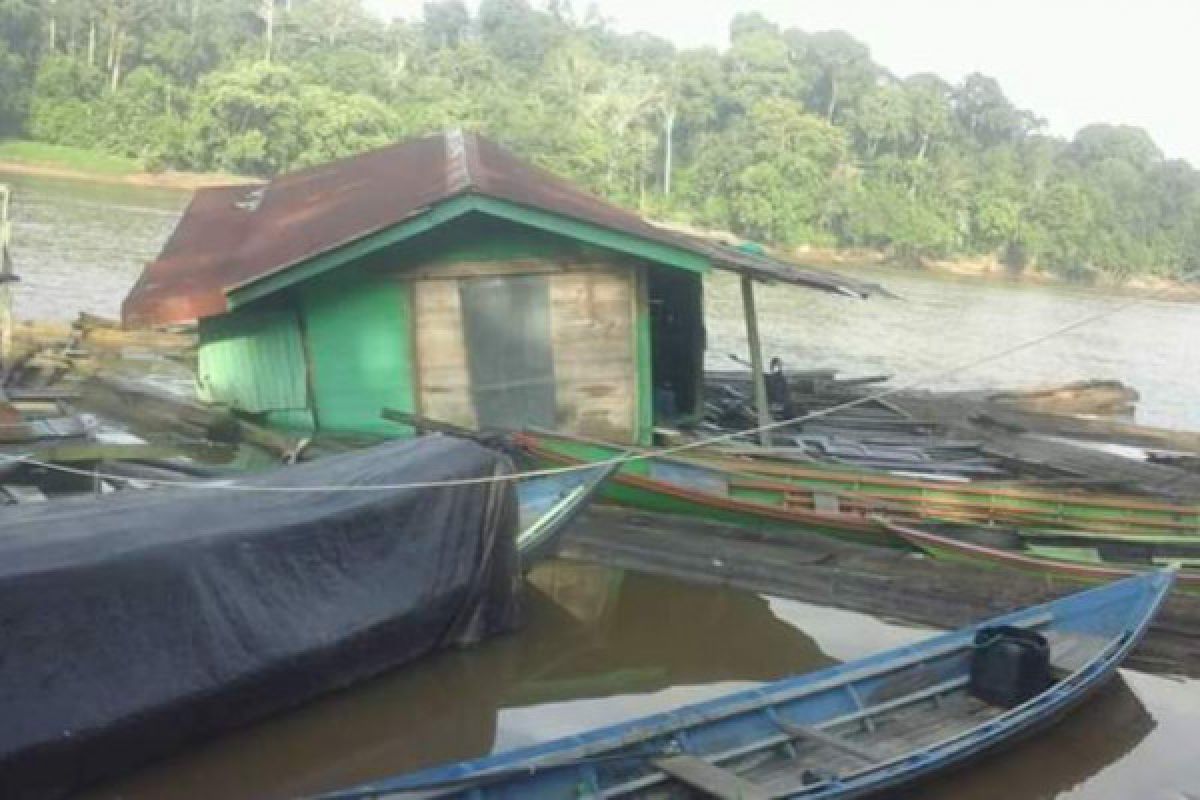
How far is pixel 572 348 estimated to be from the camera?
1315cm

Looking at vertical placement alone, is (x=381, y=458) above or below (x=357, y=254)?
below

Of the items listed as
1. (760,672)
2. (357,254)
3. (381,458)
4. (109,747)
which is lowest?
(760,672)

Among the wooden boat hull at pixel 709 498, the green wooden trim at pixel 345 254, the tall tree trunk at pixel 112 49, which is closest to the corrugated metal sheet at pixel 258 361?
the green wooden trim at pixel 345 254

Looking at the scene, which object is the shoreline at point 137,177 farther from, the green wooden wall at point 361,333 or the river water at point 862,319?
the green wooden wall at point 361,333

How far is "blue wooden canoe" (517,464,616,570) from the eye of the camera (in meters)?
9.38

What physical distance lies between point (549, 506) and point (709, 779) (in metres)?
4.14

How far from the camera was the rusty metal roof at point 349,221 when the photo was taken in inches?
481

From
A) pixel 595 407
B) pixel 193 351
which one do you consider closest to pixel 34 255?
pixel 193 351

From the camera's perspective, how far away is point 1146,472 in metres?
14.9

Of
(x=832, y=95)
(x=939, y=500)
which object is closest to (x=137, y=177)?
(x=939, y=500)

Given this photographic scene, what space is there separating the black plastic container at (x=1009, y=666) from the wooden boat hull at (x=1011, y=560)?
7.60ft

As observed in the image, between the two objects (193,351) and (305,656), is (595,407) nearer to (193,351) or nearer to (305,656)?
(305,656)

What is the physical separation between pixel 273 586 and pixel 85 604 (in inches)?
46.8

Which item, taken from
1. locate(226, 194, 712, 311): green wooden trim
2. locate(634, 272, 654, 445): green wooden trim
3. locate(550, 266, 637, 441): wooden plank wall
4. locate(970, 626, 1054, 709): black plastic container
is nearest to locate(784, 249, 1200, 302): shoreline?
locate(634, 272, 654, 445): green wooden trim
